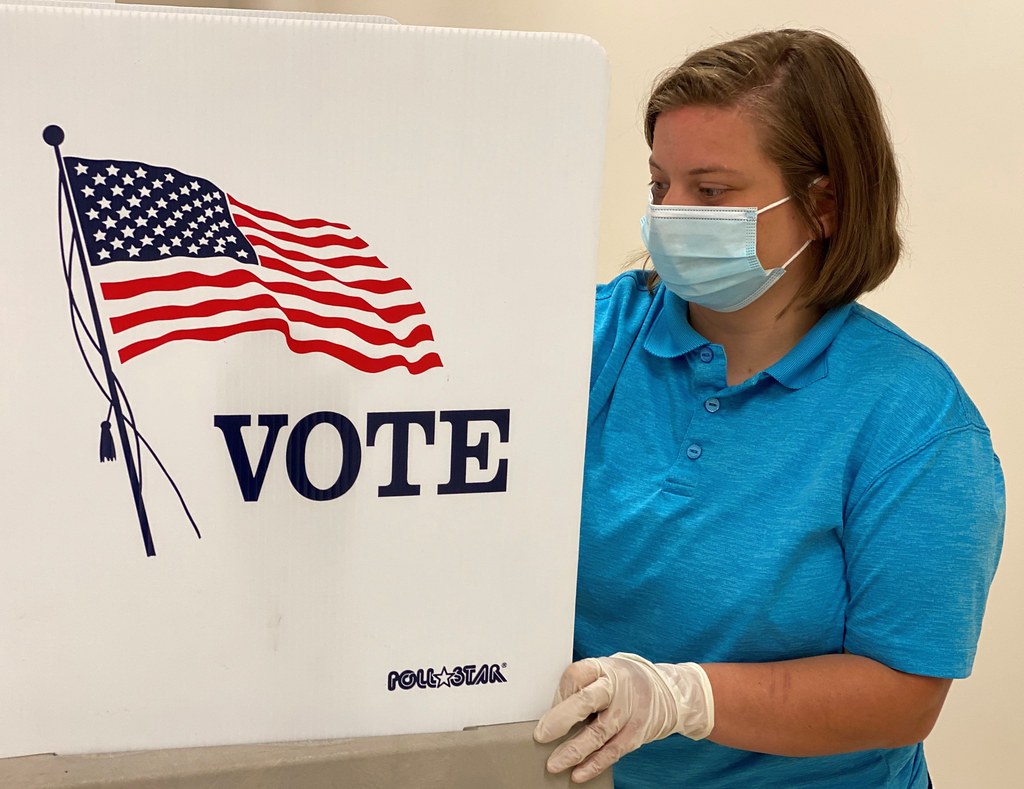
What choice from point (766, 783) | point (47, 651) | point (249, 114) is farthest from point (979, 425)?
point (47, 651)

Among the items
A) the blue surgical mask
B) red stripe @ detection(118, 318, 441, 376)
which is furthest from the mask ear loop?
red stripe @ detection(118, 318, 441, 376)

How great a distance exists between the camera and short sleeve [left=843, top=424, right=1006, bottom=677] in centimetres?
96

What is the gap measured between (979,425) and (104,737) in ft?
3.01

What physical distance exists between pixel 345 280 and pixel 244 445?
152 millimetres

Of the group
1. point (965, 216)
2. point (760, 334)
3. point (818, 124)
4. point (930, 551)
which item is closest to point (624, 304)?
point (760, 334)

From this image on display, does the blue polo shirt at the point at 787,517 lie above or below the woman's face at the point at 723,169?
below

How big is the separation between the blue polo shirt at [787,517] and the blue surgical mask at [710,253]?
8 centimetres

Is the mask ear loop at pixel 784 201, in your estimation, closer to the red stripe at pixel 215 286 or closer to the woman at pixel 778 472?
the woman at pixel 778 472

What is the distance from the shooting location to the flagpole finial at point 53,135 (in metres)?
0.66

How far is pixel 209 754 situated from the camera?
0.76 metres

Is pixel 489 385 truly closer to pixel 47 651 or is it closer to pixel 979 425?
pixel 47 651

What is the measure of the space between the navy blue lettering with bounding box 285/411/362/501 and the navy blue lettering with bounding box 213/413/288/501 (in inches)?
0.6

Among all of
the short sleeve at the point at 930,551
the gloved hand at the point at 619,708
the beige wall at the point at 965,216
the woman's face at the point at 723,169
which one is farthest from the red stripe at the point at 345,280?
the beige wall at the point at 965,216

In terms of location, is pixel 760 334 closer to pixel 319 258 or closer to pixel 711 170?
pixel 711 170
